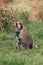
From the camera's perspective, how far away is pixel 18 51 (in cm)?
861

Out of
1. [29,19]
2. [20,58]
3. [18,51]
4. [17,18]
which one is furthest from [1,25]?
[20,58]

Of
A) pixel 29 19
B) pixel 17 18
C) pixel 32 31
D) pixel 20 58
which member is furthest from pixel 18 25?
pixel 29 19

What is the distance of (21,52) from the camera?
8383mm

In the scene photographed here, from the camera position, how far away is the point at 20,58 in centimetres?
688

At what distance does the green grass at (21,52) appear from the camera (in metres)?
6.86

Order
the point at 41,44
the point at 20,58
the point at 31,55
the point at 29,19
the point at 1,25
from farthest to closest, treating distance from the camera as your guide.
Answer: the point at 29,19
the point at 1,25
the point at 41,44
the point at 31,55
the point at 20,58

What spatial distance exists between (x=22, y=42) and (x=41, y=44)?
1.00 metres

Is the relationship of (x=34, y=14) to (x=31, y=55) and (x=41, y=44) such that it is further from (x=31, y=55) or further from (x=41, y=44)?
(x=31, y=55)

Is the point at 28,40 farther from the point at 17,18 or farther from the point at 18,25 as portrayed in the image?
the point at 17,18

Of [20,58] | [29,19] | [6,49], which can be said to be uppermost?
[20,58]

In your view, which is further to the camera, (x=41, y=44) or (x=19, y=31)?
(x=41, y=44)

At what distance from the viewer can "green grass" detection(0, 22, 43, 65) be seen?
22.5ft

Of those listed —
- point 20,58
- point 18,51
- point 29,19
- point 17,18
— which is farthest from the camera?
point 29,19

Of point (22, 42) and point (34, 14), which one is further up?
point (22, 42)
